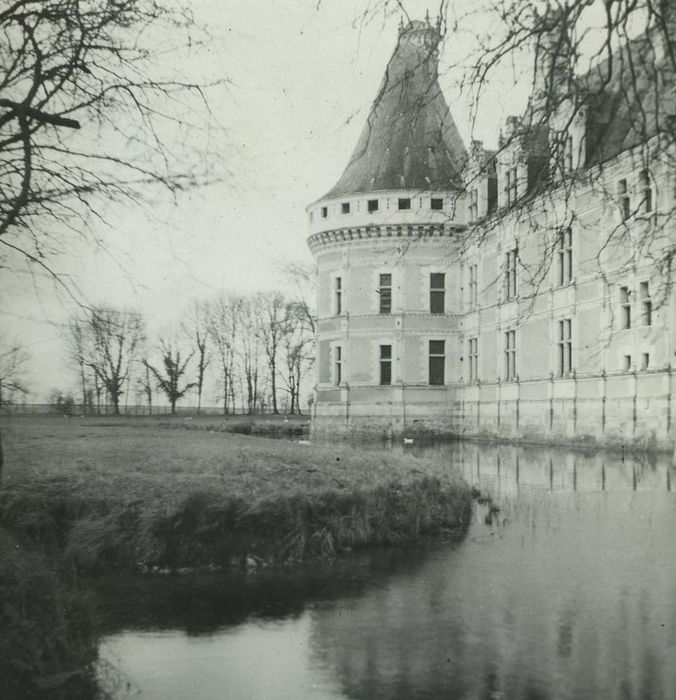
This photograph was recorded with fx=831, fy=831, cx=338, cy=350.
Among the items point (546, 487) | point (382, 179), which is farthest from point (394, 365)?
point (546, 487)

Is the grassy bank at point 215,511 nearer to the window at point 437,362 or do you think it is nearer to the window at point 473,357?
the window at point 473,357

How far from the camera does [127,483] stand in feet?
31.1

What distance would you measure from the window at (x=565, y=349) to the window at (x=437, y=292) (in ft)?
31.5

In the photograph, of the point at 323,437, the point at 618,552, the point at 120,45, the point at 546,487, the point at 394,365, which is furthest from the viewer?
the point at 394,365

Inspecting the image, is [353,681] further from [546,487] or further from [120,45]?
[546,487]

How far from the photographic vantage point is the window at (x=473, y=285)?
108 ft

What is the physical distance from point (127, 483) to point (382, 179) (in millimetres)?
27090

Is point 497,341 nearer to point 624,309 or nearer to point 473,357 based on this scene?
point 473,357

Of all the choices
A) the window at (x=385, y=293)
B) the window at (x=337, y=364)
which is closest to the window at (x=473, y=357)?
the window at (x=385, y=293)

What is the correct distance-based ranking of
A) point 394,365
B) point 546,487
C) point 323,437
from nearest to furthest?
point 546,487
point 323,437
point 394,365

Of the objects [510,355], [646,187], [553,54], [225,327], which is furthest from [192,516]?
[225,327]

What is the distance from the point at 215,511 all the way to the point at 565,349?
19.3 m

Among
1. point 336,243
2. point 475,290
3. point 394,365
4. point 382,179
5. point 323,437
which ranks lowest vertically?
point 323,437

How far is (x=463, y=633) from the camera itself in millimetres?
6008
